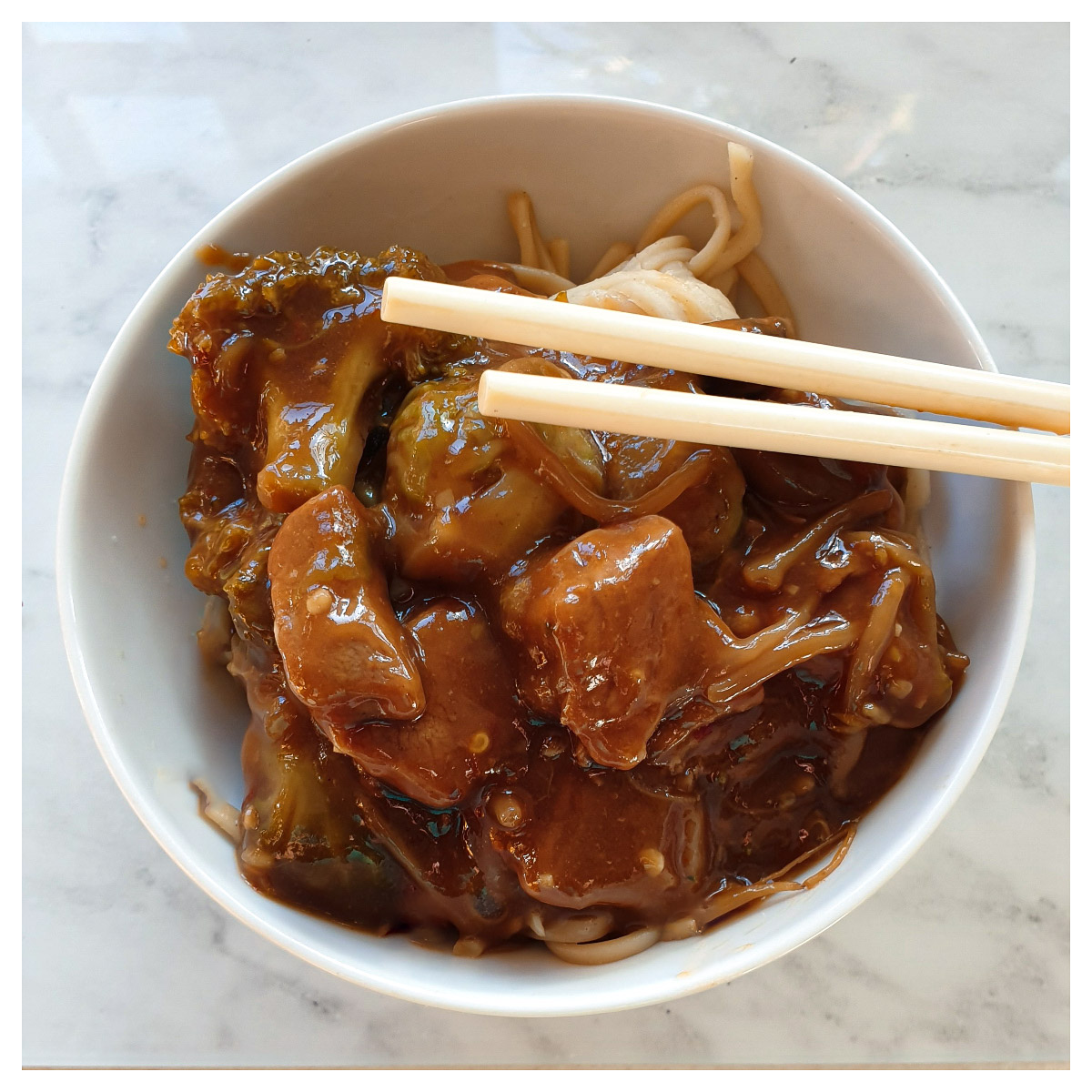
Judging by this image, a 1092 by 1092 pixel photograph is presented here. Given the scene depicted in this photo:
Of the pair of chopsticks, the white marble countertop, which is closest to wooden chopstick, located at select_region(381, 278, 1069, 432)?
the pair of chopsticks

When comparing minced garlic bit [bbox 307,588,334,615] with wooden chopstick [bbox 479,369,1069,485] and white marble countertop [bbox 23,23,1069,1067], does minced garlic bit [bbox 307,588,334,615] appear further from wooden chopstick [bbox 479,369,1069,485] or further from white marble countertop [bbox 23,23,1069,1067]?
white marble countertop [bbox 23,23,1069,1067]

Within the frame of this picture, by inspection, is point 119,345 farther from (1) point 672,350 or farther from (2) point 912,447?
(2) point 912,447

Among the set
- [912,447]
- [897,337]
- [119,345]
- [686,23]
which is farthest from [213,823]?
[686,23]

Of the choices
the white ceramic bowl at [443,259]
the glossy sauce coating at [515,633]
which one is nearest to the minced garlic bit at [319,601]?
the glossy sauce coating at [515,633]

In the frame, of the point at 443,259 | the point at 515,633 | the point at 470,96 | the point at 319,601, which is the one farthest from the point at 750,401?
the point at 470,96

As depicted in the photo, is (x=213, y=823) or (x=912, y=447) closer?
(x=912, y=447)
